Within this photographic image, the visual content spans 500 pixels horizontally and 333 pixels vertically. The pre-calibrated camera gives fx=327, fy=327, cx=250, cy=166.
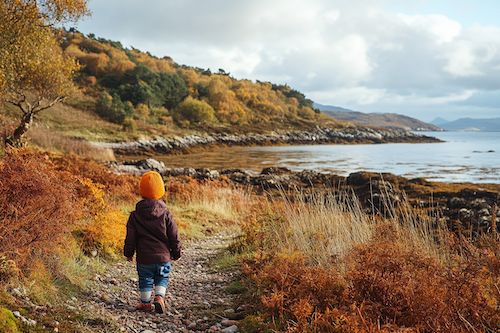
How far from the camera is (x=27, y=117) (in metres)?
13.1

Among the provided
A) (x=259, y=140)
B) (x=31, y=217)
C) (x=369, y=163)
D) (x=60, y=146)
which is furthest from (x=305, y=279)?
(x=259, y=140)

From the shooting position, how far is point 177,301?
4.16 meters

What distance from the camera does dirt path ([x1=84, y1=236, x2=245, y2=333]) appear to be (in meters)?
3.31

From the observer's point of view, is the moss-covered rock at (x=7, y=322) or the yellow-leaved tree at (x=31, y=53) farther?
the yellow-leaved tree at (x=31, y=53)

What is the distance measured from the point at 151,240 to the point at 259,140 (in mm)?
57298

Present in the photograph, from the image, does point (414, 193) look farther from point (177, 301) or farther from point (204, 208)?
point (177, 301)

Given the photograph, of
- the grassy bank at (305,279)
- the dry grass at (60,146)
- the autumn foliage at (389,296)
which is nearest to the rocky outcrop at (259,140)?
the dry grass at (60,146)

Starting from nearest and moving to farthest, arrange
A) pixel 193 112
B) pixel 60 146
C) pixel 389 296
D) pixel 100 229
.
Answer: pixel 389 296 < pixel 100 229 < pixel 60 146 < pixel 193 112

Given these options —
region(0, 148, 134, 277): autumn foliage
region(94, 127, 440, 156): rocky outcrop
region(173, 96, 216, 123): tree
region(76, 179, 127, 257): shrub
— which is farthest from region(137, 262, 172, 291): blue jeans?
region(173, 96, 216, 123): tree

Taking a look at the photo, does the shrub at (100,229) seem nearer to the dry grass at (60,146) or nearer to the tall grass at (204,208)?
the tall grass at (204,208)

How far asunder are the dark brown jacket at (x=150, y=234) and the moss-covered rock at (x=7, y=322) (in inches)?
58.8

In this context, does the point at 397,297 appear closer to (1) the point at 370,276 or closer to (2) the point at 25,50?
(1) the point at 370,276

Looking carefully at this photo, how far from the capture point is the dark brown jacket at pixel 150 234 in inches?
150

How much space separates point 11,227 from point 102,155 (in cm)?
2635
